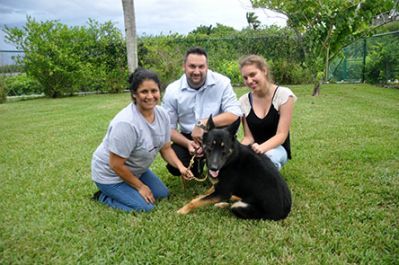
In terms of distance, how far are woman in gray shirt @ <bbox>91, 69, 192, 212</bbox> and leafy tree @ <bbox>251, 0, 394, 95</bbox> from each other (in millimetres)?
9851

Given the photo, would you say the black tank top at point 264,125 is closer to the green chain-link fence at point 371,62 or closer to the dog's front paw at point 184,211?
the dog's front paw at point 184,211

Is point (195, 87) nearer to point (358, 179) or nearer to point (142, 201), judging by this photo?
point (142, 201)

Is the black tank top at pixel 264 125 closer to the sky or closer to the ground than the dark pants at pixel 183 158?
closer to the sky

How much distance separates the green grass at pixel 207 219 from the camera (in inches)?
111

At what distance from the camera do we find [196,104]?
14.4ft

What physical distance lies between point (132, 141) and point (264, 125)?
1.71 meters

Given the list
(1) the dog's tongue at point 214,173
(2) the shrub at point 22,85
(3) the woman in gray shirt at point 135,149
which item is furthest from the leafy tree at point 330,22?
(2) the shrub at point 22,85

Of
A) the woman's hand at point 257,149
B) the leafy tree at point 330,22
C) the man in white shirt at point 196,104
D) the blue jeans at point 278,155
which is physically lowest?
the blue jeans at point 278,155

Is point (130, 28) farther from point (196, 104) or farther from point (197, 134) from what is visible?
point (197, 134)

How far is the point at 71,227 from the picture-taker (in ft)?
10.9

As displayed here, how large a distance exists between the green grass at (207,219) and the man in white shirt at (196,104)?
62cm

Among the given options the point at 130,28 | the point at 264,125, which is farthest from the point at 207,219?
the point at 130,28

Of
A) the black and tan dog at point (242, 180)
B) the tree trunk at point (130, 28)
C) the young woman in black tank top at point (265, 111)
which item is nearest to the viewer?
the black and tan dog at point (242, 180)

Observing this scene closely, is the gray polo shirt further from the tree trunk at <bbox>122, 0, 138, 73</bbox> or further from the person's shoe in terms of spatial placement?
the tree trunk at <bbox>122, 0, 138, 73</bbox>
